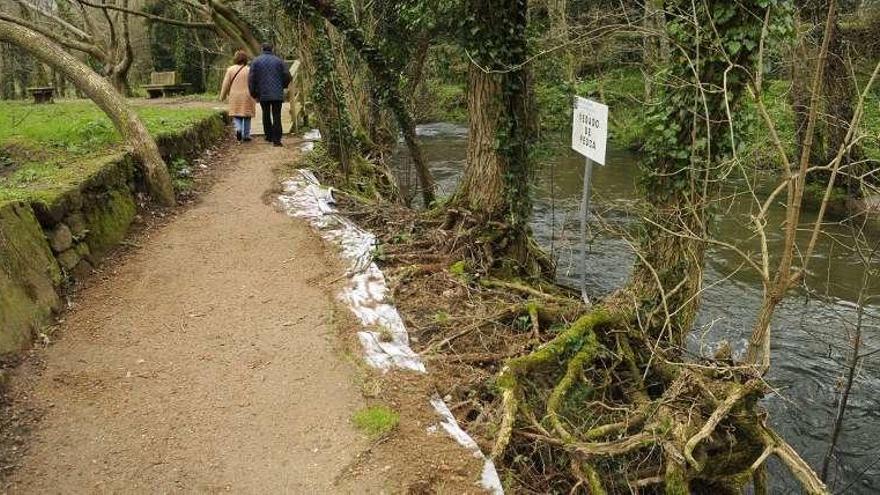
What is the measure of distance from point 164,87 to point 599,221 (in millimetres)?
17280

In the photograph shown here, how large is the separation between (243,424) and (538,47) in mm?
6121

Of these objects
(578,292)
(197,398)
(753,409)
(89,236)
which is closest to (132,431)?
(197,398)

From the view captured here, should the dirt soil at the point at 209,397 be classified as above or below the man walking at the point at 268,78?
below

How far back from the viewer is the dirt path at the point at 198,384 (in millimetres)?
3635

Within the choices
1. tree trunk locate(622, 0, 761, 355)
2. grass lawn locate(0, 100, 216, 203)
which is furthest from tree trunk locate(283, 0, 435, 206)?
tree trunk locate(622, 0, 761, 355)

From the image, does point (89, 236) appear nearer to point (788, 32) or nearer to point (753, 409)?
point (753, 409)

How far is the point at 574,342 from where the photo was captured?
5004 millimetres

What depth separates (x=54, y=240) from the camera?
217 inches

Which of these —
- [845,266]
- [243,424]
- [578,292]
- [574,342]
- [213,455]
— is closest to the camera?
[213,455]

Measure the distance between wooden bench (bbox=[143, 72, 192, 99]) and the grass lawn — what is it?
8.75 meters

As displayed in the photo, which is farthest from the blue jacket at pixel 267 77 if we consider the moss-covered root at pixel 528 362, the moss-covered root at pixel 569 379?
the moss-covered root at pixel 569 379

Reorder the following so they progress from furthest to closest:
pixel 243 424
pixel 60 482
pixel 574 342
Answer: pixel 574 342
pixel 243 424
pixel 60 482

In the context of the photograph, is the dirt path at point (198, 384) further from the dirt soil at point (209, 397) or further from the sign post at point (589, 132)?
the sign post at point (589, 132)

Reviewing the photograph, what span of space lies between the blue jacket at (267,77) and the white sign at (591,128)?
6312 millimetres
